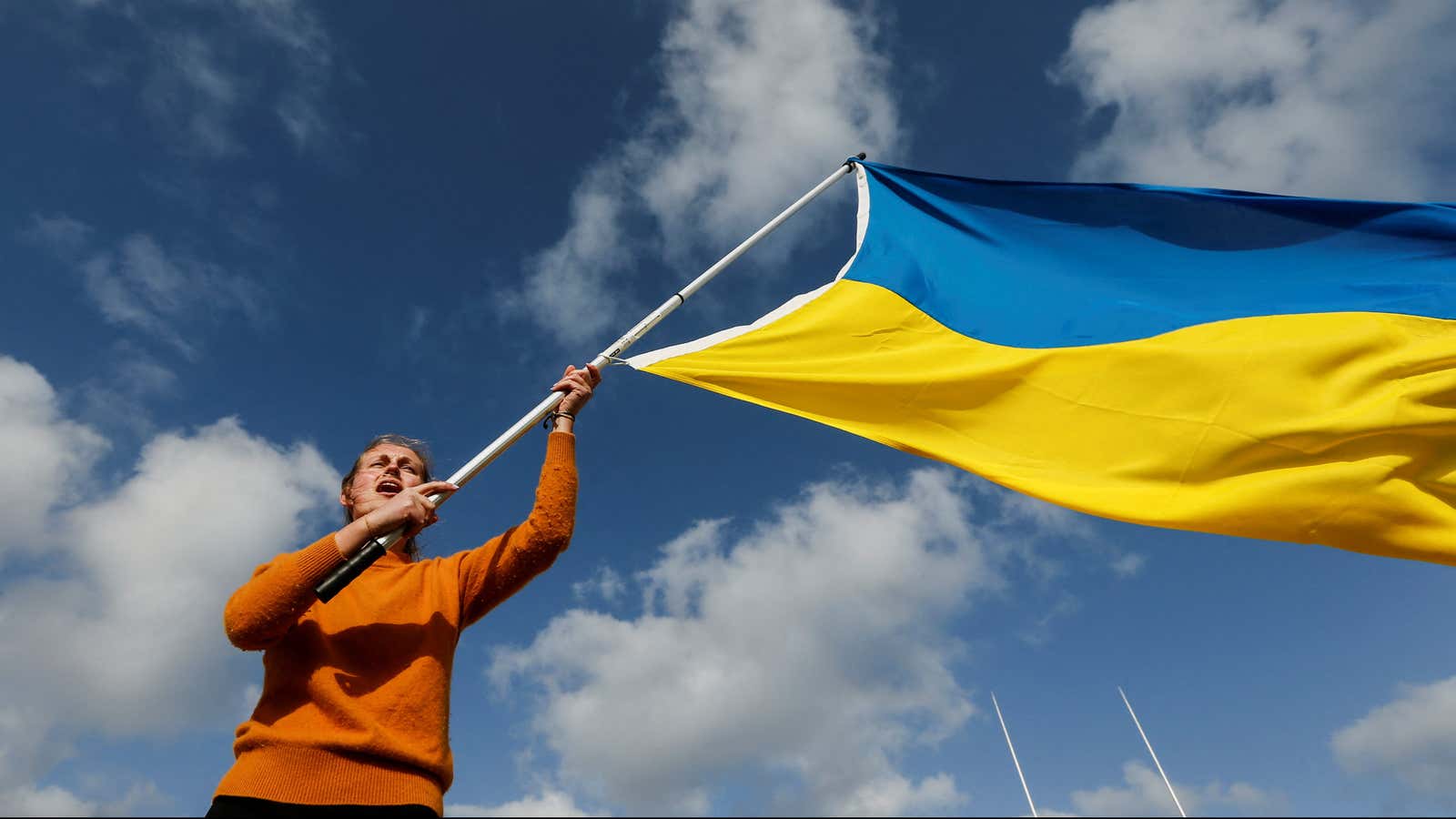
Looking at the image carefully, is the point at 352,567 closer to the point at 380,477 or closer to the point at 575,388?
the point at 380,477

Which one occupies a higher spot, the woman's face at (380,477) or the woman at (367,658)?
the woman's face at (380,477)

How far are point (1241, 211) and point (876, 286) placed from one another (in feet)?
10.4

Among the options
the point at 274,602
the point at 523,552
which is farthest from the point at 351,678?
the point at 523,552

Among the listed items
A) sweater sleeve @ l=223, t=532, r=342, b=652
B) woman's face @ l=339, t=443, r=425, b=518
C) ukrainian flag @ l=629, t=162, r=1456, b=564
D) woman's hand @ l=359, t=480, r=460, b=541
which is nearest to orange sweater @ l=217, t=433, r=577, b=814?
sweater sleeve @ l=223, t=532, r=342, b=652

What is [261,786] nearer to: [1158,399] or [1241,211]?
[1158,399]

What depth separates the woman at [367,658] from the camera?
3.00m

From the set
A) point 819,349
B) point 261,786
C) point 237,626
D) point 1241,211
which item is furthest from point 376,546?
point 1241,211

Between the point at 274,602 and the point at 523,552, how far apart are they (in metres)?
1.01

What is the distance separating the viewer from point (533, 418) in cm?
484

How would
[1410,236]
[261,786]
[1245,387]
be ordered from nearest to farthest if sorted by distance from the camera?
1. [261,786]
2. [1245,387]
3. [1410,236]

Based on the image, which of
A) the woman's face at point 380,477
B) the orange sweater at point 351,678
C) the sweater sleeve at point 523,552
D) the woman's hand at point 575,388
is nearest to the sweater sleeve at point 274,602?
the orange sweater at point 351,678

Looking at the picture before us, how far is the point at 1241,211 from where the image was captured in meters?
7.21

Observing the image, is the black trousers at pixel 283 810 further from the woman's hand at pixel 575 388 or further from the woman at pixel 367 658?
the woman's hand at pixel 575 388

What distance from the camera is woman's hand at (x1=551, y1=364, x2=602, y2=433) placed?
14.5 ft
